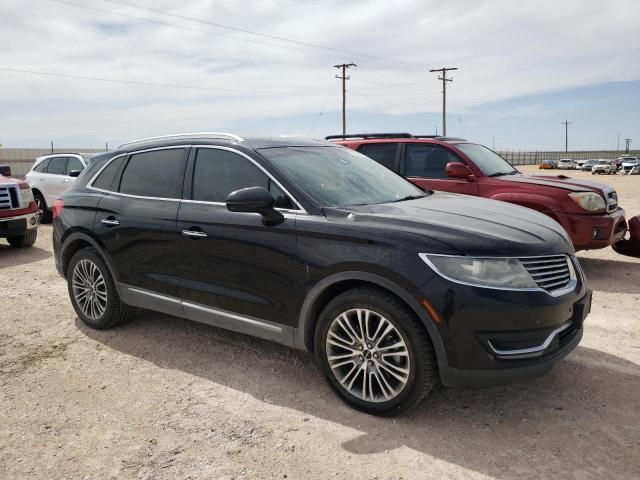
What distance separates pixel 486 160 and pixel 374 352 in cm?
520

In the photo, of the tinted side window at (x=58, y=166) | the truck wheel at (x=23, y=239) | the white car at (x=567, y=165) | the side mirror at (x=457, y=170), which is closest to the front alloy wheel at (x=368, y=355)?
the side mirror at (x=457, y=170)

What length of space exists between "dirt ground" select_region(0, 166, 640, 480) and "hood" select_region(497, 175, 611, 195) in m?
2.47

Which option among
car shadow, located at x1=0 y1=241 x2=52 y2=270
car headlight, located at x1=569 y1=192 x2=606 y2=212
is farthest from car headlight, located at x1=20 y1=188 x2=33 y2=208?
car headlight, located at x1=569 y1=192 x2=606 y2=212

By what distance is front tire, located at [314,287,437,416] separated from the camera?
3127 mm

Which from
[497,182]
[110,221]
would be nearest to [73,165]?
[110,221]

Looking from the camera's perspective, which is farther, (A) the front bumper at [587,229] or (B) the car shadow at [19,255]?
(B) the car shadow at [19,255]

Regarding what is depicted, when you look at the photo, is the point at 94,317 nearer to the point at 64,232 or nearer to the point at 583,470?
the point at 64,232

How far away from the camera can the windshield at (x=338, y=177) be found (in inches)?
149

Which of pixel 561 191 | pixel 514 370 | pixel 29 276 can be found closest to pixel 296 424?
pixel 514 370

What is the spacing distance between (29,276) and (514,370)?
21.8ft

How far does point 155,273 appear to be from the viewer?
4.41 metres

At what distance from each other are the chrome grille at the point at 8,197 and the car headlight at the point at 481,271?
328 inches

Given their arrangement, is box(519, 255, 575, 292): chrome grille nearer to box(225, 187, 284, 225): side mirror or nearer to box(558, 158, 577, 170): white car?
box(225, 187, 284, 225): side mirror

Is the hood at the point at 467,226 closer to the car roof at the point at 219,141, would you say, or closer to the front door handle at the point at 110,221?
the car roof at the point at 219,141
